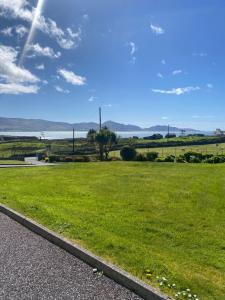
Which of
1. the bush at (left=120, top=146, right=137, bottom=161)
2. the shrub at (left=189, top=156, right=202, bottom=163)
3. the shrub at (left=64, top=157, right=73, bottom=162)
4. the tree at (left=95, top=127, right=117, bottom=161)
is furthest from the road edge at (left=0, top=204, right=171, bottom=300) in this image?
the tree at (left=95, top=127, right=117, bottom=161)

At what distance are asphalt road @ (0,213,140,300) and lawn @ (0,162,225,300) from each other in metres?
0.50

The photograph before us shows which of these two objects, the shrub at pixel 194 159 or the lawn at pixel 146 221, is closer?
the lawn at pixel 146 221

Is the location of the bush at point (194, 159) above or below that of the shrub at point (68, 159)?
above

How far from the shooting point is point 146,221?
8969 millimetres

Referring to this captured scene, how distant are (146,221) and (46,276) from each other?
151 inches

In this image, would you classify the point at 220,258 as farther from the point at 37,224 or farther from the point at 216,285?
the point at 37,224

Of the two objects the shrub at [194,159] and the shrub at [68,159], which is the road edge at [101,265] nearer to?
the shrub at [194,159]

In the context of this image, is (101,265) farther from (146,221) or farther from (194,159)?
(194,159)

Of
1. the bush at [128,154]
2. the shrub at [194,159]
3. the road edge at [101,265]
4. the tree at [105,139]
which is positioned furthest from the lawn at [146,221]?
the tree at [105,139]

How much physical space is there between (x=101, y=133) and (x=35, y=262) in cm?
4753

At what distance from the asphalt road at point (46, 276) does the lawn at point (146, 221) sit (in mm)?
503

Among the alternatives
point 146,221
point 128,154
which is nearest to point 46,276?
point 146,221

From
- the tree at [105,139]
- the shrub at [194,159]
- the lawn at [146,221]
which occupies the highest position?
the tree at [105,139]

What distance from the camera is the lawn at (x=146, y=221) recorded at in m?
5.74
